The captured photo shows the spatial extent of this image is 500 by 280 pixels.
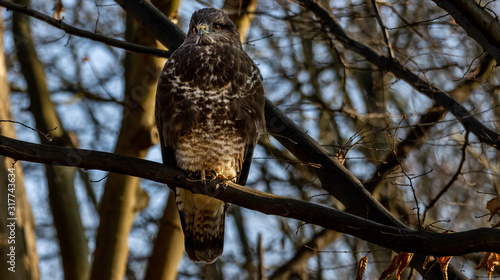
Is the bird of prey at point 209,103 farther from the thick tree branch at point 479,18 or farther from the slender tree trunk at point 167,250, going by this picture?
the thick tree branch at point 479,18

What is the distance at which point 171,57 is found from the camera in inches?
161

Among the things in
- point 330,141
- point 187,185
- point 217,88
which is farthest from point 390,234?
point 330,141

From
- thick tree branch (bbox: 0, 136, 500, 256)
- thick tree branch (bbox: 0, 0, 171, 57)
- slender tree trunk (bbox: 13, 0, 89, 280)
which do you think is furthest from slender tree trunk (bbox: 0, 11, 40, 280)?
thick tree branch (bbox: 0, 136, 500, 256)

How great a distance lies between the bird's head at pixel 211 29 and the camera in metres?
4.10

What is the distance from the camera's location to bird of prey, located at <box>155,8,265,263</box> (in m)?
3.86

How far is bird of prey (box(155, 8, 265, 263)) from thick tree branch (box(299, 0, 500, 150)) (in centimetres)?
83

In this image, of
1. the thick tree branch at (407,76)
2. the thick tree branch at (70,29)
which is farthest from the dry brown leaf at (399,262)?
the thick tree branch at (70,29)

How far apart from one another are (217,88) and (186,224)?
3.93 ft

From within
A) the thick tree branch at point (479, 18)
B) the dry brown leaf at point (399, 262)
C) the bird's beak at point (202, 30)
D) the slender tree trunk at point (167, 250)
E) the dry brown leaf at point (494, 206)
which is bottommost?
the dry brown leaf at point (399, 262)

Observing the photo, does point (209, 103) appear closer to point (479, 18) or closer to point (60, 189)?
point (479, 18)

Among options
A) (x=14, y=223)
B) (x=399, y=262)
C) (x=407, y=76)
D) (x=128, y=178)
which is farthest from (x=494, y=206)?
(x=14, y=223)

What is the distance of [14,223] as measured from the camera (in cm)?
515

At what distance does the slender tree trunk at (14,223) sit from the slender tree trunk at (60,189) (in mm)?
253

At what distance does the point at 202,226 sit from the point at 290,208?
1.56 m
